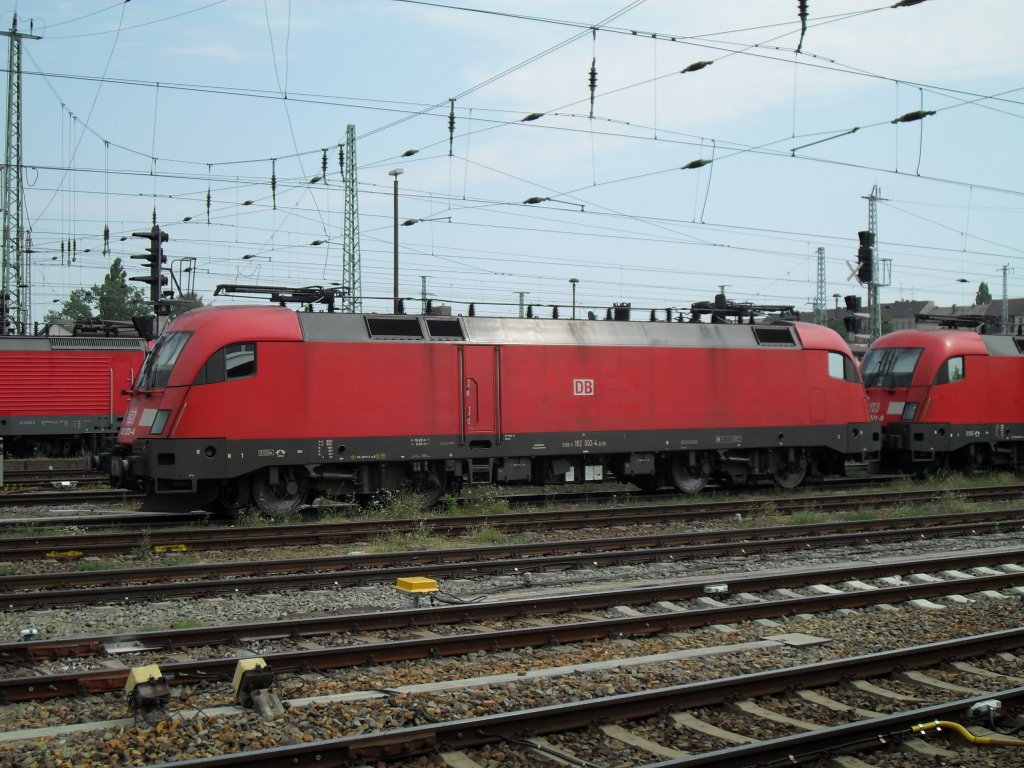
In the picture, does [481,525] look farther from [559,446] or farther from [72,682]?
[72,682]

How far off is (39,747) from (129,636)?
2318mm

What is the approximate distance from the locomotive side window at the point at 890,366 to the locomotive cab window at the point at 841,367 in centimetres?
189

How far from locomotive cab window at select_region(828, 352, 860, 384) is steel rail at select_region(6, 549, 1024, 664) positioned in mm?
9200

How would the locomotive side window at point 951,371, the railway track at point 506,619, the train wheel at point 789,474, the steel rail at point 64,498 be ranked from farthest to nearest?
the locomotive side window at point 951,371
the train wheel at point 789,474
the steel rail at point 64,498
the railway track at point 506,619

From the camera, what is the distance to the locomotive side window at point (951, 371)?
2353 cm

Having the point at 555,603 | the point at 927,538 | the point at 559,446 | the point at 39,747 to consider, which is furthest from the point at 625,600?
the point at 559,446

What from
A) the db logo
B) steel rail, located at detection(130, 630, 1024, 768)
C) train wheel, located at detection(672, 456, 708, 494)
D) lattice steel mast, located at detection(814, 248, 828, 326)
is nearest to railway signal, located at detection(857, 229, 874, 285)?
train wheel, located at detection(672, 456, 708, 494)

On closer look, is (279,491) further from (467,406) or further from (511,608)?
(511,608)

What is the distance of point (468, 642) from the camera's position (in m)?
8.50

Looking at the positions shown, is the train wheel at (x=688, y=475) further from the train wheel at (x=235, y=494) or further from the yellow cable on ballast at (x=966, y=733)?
the yellow cable on ballast at (x=966, y=733)

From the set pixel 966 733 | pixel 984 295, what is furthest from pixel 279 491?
pixel 984 295

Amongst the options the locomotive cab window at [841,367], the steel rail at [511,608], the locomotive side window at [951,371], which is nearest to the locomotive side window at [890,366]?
the locomotive side window at [951,371]

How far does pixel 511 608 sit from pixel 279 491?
8166mm

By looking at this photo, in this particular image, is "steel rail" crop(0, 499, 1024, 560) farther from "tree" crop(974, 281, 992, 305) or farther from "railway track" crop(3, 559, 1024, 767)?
"tree" crop(974, 281, 992, 305)
